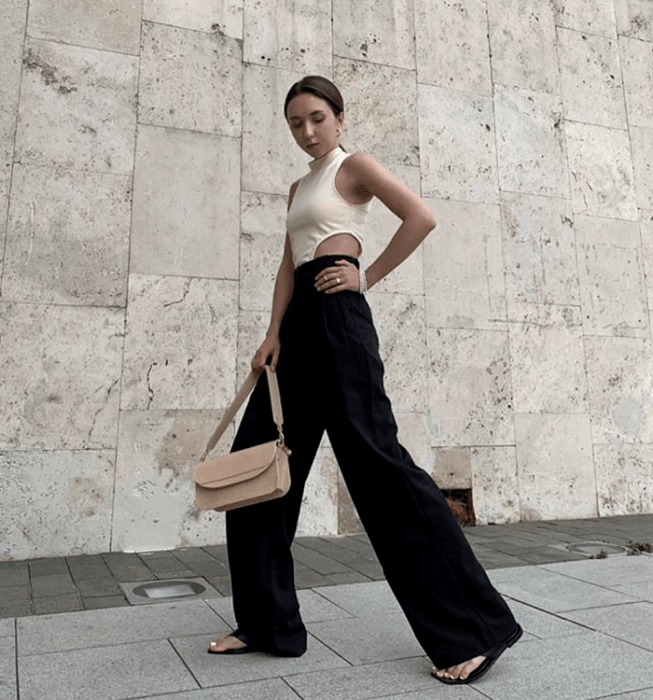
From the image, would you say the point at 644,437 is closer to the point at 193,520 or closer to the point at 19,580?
the point at 193,520

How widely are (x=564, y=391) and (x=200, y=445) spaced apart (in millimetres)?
3156

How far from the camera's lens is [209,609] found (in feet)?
9.34

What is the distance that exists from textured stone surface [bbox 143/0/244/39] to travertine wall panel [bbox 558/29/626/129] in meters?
3.16

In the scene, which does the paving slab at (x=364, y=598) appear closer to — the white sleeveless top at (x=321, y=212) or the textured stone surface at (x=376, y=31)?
the white sleeveless top at (x=321, y=212)

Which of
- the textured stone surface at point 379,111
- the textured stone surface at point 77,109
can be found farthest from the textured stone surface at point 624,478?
the textured stone surface at point 77,109

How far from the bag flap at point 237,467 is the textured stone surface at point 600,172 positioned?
4.82m

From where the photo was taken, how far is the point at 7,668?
2123 millimetres

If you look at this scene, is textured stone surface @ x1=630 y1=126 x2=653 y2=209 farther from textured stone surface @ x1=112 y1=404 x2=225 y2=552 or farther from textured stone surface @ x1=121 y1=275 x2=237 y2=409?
textured stone surface @ x1=112 y1=404 x2=225 y2=552

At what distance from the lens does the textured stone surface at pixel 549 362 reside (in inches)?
215

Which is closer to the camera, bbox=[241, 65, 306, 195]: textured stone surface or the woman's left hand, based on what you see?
the woman's left hand

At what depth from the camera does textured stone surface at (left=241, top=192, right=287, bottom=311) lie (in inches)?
189

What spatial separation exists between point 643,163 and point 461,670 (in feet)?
19.1

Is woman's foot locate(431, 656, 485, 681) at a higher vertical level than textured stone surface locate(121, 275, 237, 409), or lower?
lower

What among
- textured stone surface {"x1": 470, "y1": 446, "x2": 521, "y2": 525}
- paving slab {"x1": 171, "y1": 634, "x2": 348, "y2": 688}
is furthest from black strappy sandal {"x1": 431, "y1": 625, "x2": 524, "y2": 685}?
textured stone surface {"x1": 470, "y1": 446, "x2": 521, "y2": 525}
